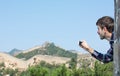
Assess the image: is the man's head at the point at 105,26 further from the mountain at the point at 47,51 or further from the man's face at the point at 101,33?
the mountain at the point at 47,51

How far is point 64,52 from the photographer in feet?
558

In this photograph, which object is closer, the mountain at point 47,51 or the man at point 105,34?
the man at point 105,34

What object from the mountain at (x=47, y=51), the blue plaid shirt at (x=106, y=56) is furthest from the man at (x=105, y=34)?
the mountain at (x=47, y=51)

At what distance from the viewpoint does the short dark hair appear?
7.92 feet

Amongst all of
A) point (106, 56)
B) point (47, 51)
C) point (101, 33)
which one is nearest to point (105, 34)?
point (101, 33)

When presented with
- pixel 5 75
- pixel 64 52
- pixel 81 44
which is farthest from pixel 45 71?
pixel 64 52

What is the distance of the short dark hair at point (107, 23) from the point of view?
2.41m

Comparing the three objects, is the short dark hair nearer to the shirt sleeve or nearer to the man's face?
the man's face

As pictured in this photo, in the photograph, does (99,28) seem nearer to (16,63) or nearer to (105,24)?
(105,24)

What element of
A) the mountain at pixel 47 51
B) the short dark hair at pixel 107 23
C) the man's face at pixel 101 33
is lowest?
the man's face at pixel 101 33

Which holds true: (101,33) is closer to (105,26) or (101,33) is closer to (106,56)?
(105,26)

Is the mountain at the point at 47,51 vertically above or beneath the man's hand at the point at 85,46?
above

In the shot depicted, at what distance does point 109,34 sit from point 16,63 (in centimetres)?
→ 13389

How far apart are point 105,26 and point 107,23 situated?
0.07 feet
